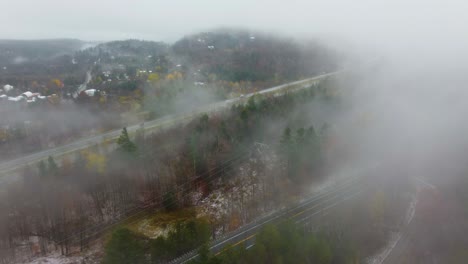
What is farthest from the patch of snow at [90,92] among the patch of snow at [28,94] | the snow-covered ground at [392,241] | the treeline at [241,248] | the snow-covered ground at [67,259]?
the snow-covered ground at [392,241]

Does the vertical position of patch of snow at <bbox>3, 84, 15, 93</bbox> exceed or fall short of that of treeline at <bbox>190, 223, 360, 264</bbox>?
it exceeds it

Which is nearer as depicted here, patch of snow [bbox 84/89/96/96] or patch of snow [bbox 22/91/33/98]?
patch of snow [bbox 84/89/96/96]

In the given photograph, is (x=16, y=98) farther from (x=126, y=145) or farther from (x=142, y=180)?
(x=142, y=180)

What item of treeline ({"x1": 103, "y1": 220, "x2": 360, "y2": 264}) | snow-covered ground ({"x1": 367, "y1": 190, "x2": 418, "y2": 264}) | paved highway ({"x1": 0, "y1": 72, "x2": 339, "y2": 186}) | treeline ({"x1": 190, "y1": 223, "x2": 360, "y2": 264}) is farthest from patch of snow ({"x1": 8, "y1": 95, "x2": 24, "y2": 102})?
snow-covered ground ({"x1": 367, "y1": 190, "x2": 418, "y2": 264})

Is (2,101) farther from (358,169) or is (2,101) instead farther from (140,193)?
(358,169)

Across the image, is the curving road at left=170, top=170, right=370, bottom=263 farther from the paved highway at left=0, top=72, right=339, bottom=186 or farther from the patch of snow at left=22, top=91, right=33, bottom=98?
the patch of snow at left=22, top=91, right=33, bottom=98

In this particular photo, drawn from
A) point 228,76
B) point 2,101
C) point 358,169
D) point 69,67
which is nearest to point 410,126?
point 358,169

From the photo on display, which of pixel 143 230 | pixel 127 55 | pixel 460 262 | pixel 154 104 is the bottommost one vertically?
pixel 460 262

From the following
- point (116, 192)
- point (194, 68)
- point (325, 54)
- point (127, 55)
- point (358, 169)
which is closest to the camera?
point (116, 192)
